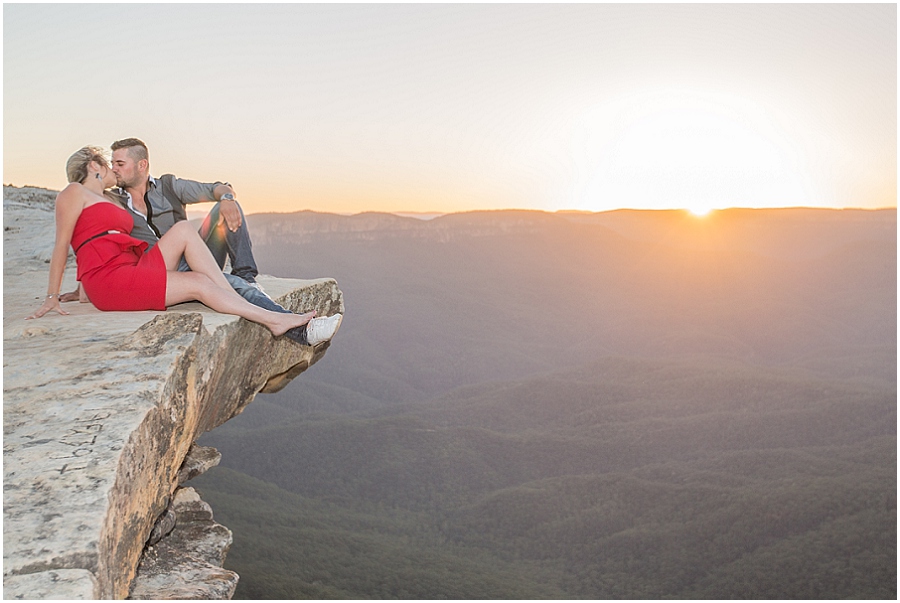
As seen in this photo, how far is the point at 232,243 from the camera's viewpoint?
21.4ft

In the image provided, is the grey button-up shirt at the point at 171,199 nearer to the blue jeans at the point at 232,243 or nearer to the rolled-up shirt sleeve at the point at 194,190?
the rolled-up shirt sleeve at the point at 194,190

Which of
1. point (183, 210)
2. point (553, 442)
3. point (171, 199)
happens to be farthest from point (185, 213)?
point (553, 442)

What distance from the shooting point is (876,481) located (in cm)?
4150

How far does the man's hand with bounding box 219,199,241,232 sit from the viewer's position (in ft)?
20.7

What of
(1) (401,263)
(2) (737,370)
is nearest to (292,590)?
(2) (737,370)

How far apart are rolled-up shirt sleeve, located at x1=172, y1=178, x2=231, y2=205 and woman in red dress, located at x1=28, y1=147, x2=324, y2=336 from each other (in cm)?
96

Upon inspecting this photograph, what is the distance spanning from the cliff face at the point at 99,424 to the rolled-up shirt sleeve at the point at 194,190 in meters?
1.42

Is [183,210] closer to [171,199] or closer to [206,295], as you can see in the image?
[171,199]

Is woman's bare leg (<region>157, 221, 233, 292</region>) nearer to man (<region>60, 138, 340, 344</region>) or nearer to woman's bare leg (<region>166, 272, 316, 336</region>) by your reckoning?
woman's bare leg (<region>166, 272, 316, 336</region>)

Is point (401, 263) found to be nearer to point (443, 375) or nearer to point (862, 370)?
point (443, 375)

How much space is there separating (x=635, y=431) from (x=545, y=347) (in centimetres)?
4965

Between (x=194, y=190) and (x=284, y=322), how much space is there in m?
1.79

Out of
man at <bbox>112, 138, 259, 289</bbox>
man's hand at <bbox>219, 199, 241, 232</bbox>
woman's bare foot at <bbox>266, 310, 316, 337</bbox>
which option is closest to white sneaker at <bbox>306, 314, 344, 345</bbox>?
woman's bare foot at <bbox>266, 310, 316, 337</bbox>

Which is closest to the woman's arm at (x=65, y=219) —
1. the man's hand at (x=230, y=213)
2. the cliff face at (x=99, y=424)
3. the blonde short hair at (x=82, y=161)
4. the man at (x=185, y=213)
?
the blonde short hair at (x=82, y=161)
